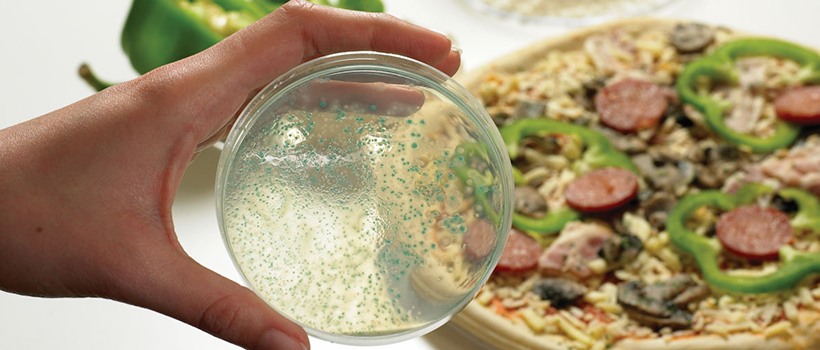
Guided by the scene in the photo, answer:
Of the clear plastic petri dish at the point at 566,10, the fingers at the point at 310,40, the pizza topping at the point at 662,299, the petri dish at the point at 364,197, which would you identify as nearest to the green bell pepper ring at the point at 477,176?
the petri dish at the point at 364,197

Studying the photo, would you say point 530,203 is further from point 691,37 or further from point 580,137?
point 691,37

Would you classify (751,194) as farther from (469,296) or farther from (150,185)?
(150,185)

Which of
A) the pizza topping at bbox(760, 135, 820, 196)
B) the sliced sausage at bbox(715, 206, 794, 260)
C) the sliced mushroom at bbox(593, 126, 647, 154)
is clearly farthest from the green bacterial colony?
the pizza topping at bbox(760, 135, 820, 196)

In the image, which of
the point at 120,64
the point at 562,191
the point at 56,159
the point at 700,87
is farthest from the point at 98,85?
the point at 700,87

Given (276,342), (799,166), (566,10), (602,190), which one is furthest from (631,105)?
(276,342)

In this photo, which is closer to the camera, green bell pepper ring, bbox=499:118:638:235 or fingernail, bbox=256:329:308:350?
fingernail, bbox=256:329:308:350

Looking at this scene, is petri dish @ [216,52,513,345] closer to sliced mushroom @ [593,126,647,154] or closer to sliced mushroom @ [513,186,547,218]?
sliced mushroom @ [513,186,547,218]

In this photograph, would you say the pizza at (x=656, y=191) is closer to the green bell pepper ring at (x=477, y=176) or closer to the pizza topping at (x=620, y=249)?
the pizza topping at (x=620, y=249)
